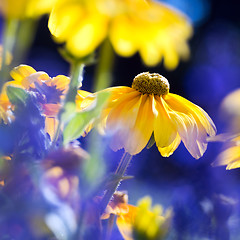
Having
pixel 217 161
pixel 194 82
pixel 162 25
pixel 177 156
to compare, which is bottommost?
pixel 177 156

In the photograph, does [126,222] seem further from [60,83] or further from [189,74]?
[189,74]

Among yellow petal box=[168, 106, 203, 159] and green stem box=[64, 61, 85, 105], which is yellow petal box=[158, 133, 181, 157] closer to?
yellow petal box=[168, 106, 203, 159]

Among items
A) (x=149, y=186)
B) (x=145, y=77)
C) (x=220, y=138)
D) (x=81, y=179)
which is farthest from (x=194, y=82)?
(x=81, y=179)

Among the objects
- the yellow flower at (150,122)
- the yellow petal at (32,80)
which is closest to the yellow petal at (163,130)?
the yellow flower at (150,122)

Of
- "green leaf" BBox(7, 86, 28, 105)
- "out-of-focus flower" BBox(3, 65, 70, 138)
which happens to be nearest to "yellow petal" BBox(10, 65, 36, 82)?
"out-of-focus flower" BBox(3, 65, 70, 138)

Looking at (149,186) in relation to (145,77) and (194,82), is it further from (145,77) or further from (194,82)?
(145,77)

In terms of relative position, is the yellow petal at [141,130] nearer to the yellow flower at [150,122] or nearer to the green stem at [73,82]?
the yellow flower at [150,122]
